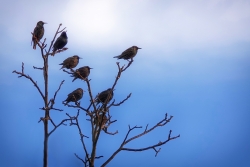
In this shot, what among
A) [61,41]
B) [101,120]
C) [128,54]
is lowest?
[101,120]

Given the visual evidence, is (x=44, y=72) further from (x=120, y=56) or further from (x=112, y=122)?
(x=120, y=56)

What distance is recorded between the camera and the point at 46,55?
15.9 feet

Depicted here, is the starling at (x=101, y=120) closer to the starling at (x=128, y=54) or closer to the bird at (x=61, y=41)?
the starling at (x=128, y=54)

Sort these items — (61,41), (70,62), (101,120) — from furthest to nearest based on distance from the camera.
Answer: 1. (61,41)
2. (70,62)
3. (101,120)

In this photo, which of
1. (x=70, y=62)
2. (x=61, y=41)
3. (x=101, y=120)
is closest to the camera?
(x=101, y=120)

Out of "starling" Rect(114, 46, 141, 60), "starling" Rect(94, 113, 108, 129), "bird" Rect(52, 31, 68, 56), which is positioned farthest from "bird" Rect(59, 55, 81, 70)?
"starling" Rect(94, 113, 108, 129)

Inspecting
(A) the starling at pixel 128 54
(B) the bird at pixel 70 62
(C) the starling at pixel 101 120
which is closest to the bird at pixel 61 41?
(B) the bird at pixel 70 62

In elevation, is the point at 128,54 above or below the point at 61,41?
below

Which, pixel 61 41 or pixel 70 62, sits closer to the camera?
pixel 70 62

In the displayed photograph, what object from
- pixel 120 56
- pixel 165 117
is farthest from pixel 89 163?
A: pixel 120 56

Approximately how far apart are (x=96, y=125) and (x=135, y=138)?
1.92 ft

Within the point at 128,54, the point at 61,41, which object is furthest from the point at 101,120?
the point at 61,41

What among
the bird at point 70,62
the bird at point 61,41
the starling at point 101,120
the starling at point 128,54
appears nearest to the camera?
the starling at point 101,120

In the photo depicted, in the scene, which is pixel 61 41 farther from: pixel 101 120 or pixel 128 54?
pixel 101 120
